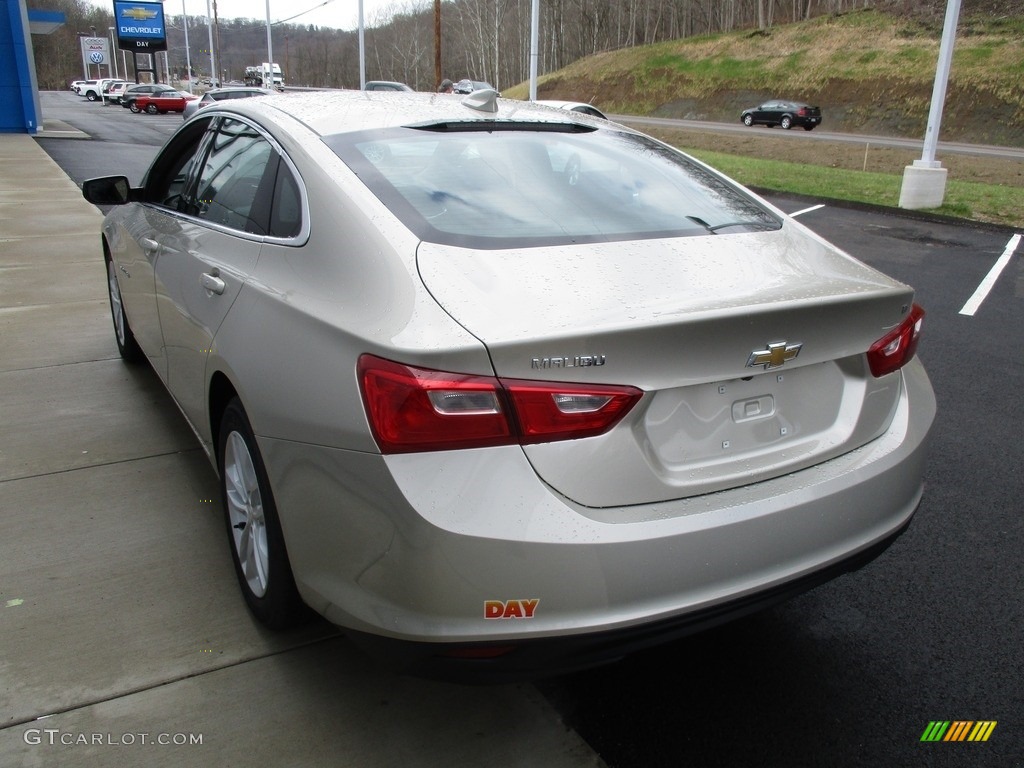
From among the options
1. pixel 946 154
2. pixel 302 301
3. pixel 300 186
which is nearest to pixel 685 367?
pixel 302 301

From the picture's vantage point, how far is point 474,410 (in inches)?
75.0

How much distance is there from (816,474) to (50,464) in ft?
11.2

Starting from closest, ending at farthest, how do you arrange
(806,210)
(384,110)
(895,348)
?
(895,348) → (384,110) → (806,210)

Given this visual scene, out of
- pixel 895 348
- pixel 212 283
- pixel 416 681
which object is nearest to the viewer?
pixel 895 348

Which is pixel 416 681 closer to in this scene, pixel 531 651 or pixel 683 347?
pixel 531 651

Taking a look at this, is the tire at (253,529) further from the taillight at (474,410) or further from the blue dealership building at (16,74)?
the blue dealership building at (16,74)

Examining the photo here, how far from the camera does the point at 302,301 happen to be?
2.32 metres

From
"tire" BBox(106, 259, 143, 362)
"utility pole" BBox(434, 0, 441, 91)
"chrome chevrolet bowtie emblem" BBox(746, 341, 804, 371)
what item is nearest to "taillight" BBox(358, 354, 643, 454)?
"chrome chevrolet bowtie emblem" BBox(746, 341, 804, 371)

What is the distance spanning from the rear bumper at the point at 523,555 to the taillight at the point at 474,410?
4cm

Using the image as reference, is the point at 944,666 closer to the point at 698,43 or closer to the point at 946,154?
the point at 946,154

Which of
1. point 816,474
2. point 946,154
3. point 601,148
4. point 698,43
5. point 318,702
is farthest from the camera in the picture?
point 698,43

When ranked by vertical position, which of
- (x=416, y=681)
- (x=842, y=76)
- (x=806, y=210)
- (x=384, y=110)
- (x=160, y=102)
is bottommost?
(x=416, y=681)

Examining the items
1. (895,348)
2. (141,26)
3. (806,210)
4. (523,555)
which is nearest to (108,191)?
(523,555)

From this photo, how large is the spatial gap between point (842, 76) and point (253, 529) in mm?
54613
